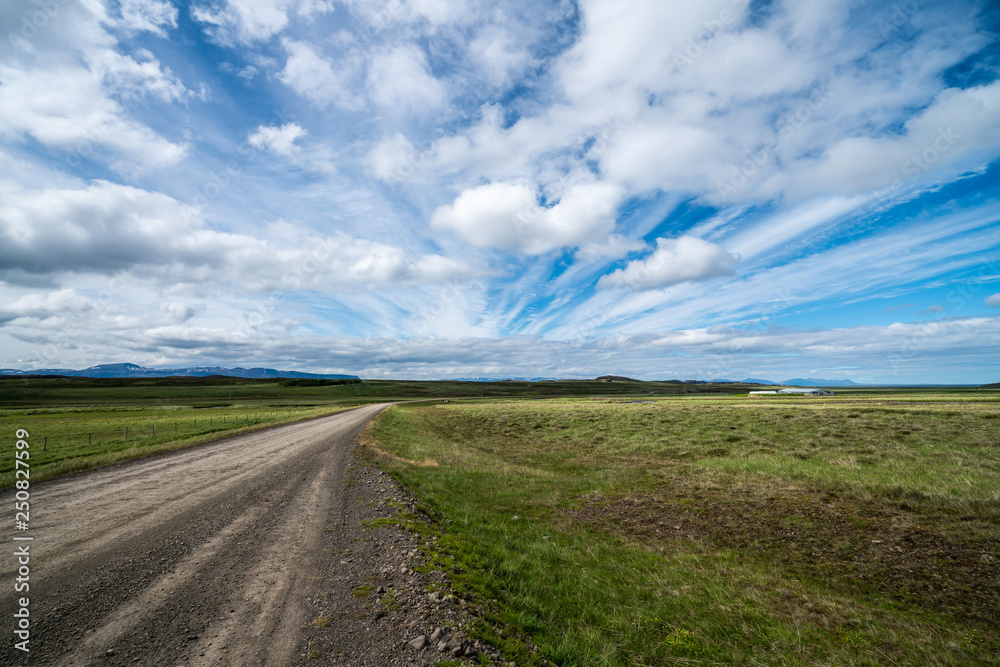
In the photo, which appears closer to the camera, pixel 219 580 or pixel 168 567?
pixel 219 580

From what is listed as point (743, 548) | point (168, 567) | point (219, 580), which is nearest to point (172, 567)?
point (168, 567)

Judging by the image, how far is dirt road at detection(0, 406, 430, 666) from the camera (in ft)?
19.4

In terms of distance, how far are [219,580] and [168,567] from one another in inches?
65.7

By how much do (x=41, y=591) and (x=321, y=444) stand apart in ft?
75.0

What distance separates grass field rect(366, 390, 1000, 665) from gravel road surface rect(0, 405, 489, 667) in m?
1.85

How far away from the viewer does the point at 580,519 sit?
1608 cm

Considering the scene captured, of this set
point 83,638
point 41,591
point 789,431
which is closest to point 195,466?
point 41,591

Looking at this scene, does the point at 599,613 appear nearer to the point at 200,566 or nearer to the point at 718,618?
the point at 718,618

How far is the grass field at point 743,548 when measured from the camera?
7.83m

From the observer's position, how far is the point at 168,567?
28.5 feet

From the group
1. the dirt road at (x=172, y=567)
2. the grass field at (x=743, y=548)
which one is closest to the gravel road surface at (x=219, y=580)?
the dirt road at (x=172, y=567)

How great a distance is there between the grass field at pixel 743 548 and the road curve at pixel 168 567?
3.76 m

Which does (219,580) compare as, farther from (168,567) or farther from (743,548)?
(743,548)

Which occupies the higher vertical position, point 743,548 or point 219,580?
point 219,580
